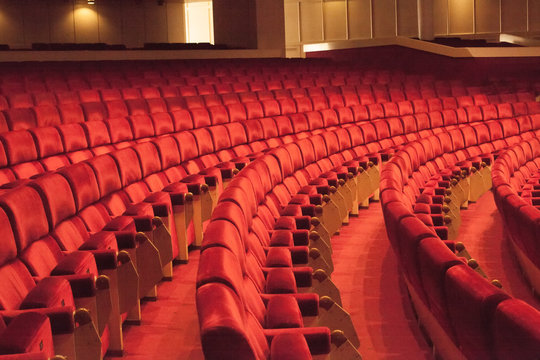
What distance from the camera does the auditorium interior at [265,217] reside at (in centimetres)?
40

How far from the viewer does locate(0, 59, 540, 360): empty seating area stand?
39 centimetres

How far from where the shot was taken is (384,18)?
10.9 feet

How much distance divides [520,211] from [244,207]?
32 cm

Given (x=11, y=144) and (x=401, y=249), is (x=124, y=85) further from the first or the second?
(x=401, y=249)

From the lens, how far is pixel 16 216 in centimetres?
48

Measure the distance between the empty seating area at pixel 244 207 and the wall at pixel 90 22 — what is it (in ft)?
5.16

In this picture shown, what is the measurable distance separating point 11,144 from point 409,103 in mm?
1093

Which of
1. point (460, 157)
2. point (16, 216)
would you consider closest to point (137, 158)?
point (16, 216)

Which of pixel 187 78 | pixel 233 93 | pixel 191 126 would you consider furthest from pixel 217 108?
pixel 187 78

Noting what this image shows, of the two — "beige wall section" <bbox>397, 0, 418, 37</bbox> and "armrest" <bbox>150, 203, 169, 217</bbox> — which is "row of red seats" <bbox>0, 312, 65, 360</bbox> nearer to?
"armrest" <bbox>150, 203, 169, 217</bbox>

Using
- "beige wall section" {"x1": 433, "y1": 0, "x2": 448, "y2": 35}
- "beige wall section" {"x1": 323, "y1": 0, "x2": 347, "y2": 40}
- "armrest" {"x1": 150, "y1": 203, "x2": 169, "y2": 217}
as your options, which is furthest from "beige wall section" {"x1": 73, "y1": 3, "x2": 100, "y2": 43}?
"armrest" {"x1": 150, "y1": 203, "x2": 169, "y2": 217}

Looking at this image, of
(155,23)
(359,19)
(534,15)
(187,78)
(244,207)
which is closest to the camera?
Answer: (244,207)

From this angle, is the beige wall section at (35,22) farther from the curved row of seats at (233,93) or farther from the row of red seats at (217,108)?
the row of red seats at (217,108)

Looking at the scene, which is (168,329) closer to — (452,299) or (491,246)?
(452,299)
